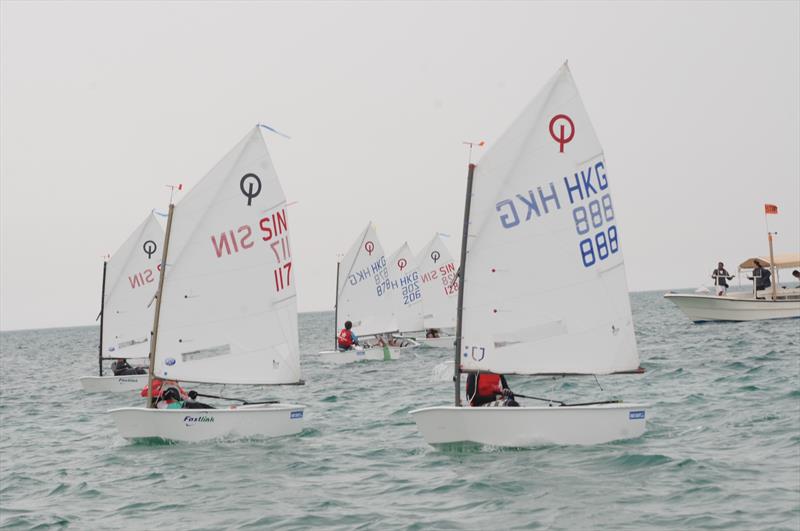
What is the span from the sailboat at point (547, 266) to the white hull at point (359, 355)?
82.1 feet

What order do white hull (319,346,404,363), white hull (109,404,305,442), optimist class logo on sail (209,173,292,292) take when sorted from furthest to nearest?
white hull (319,346,404,363)
optimist class logo on sail (209,173,292,292)
white hull (109,404,305,442)

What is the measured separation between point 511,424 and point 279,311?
6.65m

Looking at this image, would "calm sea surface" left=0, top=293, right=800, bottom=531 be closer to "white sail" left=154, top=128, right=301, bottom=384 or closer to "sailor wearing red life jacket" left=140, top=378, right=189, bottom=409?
"sailor wearing red life jacket" left=140, top=378, right=189, bottom=409

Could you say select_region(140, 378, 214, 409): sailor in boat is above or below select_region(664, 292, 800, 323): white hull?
below

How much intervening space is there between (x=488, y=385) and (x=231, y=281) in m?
6.24

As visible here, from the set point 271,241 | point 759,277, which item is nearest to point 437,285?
point 759,277

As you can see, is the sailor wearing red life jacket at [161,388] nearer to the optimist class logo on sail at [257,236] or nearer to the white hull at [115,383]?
the optimist class logo on sail at [257,236]

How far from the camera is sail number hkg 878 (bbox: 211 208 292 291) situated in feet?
64.5

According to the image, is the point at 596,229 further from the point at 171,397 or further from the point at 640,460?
the point at 171,397

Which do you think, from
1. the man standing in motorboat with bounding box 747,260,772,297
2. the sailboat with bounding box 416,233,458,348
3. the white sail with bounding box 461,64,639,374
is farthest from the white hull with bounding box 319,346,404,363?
the white sail with bounding box 461,64,639,374

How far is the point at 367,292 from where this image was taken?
47.5 m

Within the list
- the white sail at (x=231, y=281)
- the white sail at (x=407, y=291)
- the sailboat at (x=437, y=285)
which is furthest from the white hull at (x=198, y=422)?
the sailboat at (x=437, y=285)

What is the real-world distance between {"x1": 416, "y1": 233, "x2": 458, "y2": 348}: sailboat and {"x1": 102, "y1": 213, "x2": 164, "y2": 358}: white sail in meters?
22.0

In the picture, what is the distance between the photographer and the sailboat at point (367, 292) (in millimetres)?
47156
